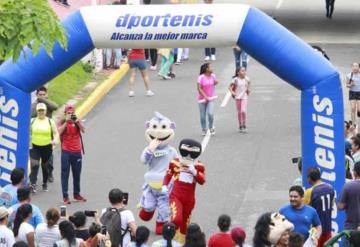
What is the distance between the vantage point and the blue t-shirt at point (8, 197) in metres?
16.2

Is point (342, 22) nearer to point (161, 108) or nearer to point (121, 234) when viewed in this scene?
point (161, 108)

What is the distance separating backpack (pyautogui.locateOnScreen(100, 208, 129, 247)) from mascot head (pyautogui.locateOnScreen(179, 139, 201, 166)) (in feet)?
7.34

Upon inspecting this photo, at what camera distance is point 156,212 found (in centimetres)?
1927

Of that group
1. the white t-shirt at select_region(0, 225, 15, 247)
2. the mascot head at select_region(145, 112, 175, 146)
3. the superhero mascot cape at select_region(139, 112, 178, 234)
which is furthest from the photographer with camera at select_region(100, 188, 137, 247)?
the mascot head at select_region(145, 112, 175, 146)

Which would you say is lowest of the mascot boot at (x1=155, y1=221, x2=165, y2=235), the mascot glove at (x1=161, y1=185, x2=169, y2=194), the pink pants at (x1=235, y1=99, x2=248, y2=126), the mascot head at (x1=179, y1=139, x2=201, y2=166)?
the mascot boot at (x1=155, y1=221, x2=165, y2=235)

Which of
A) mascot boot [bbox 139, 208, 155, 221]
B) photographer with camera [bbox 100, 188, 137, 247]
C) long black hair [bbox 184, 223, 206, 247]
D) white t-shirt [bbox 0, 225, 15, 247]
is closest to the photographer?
long black hair [bbox 184, 223, 206, 247]

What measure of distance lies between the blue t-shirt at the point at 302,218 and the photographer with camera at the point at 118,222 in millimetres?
1843

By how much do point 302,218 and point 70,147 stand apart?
19.5 ft

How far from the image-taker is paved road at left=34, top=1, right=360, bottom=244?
67.1 feet

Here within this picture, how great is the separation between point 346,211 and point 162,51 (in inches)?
550

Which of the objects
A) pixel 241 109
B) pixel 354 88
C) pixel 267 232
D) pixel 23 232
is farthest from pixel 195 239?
pixel 354 88

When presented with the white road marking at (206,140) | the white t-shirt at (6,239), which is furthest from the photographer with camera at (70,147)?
the white t-shirt at (6,239)

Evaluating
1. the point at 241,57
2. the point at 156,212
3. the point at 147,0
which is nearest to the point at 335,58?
the point at 241,57

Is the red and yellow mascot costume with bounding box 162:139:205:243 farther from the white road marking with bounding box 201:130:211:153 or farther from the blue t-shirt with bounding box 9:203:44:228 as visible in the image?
the white road marking with bounding box 201:130:211:153
